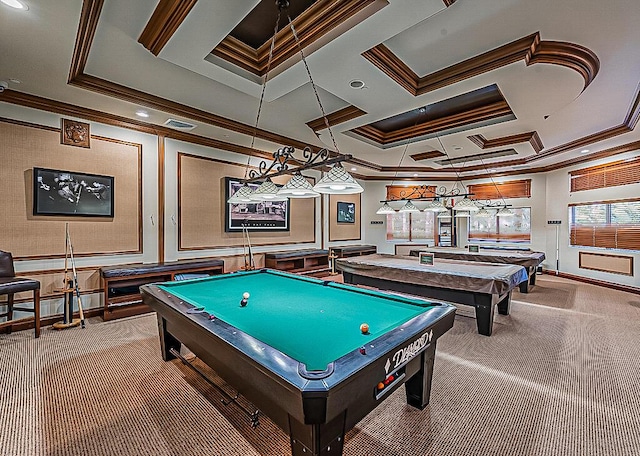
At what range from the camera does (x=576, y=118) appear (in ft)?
15.4

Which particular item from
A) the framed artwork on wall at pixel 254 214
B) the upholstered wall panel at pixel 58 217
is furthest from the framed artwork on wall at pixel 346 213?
the upholstered wall panel at pixel 58 217

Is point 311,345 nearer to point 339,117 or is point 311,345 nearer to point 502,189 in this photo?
point 339,117

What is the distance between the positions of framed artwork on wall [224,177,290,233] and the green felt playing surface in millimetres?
2782

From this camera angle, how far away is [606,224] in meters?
6.43

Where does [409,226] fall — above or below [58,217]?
below

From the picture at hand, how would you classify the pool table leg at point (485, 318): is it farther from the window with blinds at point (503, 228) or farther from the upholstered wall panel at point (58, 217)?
the window with blinds at point (503, 228)

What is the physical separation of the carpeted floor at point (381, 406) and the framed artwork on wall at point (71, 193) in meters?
1.60

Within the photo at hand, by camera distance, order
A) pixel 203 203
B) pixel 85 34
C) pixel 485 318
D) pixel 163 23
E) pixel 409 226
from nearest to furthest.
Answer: pixel 163 23 → pixel 85 34 → pixel 485 318 → pixel 203 203 → pixel 409 226

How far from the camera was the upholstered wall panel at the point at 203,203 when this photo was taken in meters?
5.25

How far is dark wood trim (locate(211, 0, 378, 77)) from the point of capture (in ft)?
7.25

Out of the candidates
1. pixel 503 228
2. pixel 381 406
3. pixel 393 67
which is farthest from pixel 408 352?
pixel 503 228

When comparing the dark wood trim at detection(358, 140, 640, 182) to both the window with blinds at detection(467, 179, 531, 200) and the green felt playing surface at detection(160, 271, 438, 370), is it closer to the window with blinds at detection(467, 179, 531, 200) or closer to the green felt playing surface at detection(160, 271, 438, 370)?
the window with blinds at detection(467, 179, 531, 200)

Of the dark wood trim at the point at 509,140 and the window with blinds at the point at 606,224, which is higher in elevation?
the dark wood trim at the point at 509,140

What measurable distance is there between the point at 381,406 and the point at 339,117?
372cm
